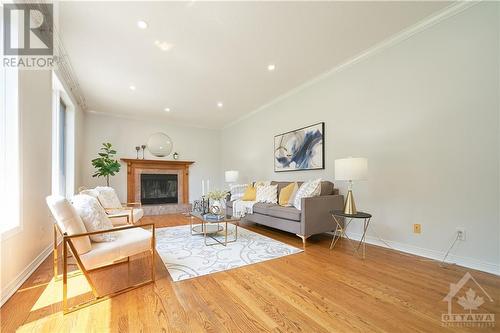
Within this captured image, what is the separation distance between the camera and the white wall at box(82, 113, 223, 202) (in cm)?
562

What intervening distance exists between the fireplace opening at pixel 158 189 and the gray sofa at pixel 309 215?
12.8ft

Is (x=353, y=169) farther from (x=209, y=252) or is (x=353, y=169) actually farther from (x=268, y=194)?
(x=209, y=252)

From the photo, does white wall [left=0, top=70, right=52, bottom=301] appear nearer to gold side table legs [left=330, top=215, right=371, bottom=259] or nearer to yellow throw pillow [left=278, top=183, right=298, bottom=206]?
yellow throw pillow [left=278, top=183, right=298, bottom=206]

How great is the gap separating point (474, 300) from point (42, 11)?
4832mm

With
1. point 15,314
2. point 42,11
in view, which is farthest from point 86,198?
point 42,11

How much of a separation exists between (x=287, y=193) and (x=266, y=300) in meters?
2.35

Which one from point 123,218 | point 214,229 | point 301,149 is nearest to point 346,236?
point 301,149

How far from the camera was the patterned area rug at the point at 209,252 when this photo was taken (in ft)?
7.61

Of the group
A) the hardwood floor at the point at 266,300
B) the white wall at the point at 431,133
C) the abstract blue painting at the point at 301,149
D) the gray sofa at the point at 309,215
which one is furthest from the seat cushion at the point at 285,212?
the abstract blue painting at the point at 301,149

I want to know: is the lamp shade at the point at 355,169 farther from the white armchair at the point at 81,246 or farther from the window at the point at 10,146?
the window at the point at 10,146

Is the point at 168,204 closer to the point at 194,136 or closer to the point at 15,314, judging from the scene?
the point at 194,136

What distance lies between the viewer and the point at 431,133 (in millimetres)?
2604

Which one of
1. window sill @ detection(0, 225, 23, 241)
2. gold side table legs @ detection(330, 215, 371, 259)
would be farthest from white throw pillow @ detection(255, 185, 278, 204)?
window sill @ detection(0, 225, 23, 241)

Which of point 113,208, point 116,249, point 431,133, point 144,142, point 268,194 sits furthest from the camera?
point 144,142
